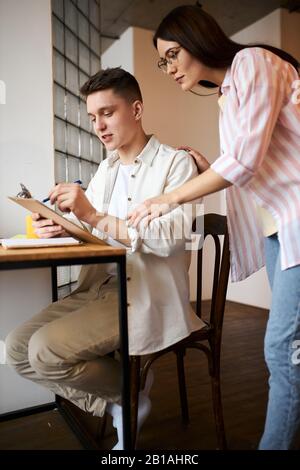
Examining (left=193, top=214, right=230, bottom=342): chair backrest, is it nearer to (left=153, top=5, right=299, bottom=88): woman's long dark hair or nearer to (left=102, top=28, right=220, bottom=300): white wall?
(left=153, top=5, right=299, bottom=88): woman's long dark hair

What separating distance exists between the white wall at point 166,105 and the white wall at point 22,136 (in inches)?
94.4

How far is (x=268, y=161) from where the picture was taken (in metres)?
0.91

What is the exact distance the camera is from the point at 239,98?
85cm

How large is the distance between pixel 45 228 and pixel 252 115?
691mm

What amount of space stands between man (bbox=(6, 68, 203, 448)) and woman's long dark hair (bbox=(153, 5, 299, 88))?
13.7 inches

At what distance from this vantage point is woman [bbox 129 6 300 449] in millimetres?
828

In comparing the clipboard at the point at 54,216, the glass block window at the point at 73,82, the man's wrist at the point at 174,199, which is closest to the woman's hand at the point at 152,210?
the man's wrist at the point at 174,199

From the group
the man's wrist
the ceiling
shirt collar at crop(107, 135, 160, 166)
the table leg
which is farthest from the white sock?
the ceiling

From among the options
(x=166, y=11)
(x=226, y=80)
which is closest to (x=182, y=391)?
(x=226, y=80)

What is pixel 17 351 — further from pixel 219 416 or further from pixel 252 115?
pixel 252 115

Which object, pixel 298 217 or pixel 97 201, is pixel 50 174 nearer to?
pixel 97 201

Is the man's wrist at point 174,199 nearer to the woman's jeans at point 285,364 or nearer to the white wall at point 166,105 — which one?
the woman's jeans at point 285,364

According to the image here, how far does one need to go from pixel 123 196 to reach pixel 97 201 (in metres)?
0.14
